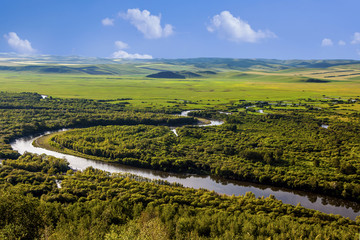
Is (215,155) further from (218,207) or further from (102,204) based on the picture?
(102,204)

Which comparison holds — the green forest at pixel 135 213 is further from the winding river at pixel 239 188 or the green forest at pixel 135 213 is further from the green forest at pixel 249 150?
the green forest at pixel 249 150

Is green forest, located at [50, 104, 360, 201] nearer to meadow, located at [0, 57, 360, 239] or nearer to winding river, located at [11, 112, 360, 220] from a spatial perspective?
meadow, located at [0, 57, 360, 239]

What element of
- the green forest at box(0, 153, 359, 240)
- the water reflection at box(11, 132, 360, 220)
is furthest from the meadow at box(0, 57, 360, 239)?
the water reflection at box(11, 132, 360, 220)

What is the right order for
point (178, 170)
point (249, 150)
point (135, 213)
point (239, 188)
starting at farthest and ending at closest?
1. point (249, 150)
2. point (178, 170)
3. point (239, 188)
4. point (135, 213)

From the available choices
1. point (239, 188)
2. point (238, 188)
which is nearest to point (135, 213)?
point (238, 188)

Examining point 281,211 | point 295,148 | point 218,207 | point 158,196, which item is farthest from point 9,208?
point 295,148

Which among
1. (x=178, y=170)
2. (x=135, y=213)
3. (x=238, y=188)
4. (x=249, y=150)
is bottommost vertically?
(x=238, y=188)

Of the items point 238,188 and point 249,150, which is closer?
point 238,188

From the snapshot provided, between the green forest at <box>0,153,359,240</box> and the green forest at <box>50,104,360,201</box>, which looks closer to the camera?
the green forest at <box>0,153,359,240</box>

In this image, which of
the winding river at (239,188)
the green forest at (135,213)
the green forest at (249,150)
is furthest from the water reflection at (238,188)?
the green forest at (135,213)

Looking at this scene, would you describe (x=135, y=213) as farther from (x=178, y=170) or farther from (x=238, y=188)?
(x=178, y=170)

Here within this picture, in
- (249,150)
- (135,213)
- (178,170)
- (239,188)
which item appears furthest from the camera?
(249,150)
